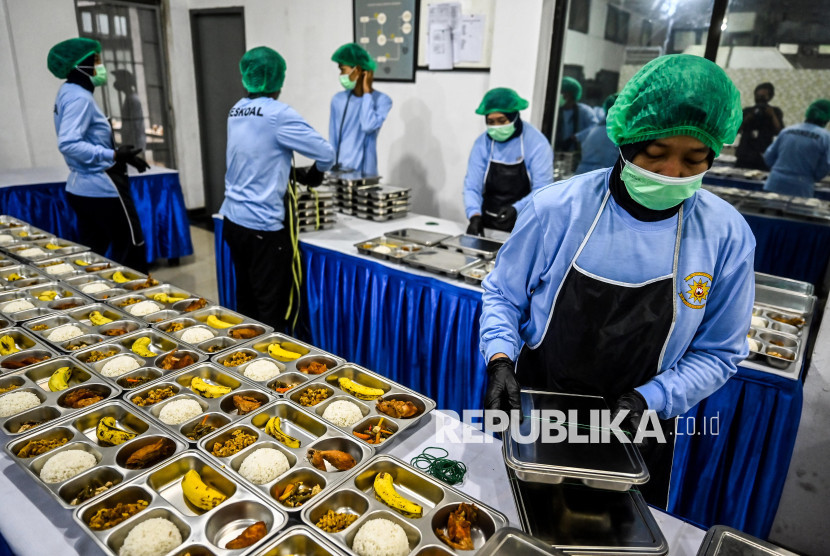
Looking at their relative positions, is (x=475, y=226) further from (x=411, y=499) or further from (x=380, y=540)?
(x=380, y=540)

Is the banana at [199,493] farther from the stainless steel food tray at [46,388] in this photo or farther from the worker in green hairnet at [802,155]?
the worker in green hairnet at [802,155]

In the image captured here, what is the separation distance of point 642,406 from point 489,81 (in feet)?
11.9

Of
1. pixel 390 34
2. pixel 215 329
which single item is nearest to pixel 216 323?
pixel 215 329

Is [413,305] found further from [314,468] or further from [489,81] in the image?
[489,81]

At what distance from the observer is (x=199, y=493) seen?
114 cm

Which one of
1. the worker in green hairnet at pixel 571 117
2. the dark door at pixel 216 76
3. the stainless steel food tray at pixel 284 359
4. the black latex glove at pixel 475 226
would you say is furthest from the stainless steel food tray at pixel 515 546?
the dark door at pixel 216 76

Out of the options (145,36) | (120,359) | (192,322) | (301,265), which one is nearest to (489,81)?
(301,265)

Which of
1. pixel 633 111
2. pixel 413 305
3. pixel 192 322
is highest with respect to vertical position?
pixel 633 111

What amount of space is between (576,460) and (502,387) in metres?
0.24

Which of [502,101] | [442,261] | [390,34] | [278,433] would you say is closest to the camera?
[278,433]

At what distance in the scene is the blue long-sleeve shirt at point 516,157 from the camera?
127 inches

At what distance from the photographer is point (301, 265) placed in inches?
124

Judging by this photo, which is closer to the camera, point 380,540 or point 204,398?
point 380,540
